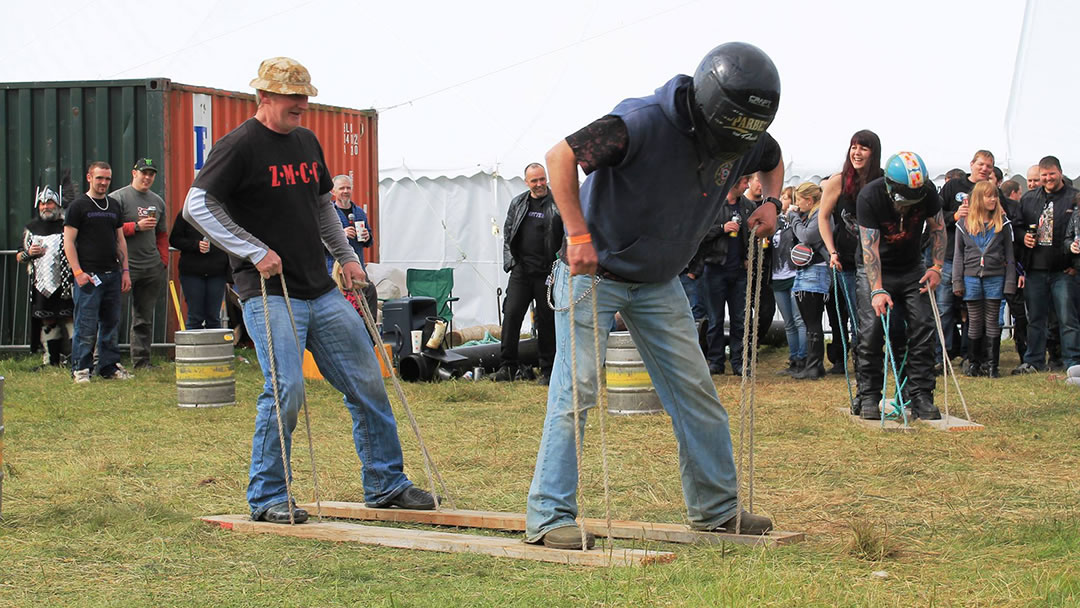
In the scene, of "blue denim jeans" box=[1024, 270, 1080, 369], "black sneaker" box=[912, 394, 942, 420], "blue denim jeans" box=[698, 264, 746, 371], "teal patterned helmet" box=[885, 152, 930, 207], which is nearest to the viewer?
"teal patterned helmet" box=[885, 152, 930, 207]

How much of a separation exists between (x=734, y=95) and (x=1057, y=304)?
9.19 m

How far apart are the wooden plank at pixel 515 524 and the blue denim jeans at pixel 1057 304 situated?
840 cm

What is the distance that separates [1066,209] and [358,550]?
9625mm

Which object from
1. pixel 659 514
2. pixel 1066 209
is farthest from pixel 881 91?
pixel 659 514

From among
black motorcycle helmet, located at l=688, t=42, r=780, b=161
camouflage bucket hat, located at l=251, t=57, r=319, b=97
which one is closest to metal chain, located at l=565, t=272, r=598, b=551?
black motorcycle helmet, located at l=688, t=42, r=780, b=161

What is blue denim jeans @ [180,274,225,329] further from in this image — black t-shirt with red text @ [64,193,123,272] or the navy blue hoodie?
the navy blue hoodie

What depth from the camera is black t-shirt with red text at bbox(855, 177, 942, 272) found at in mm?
8812

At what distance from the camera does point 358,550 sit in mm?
5242

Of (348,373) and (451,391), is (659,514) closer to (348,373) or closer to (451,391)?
(348,373)

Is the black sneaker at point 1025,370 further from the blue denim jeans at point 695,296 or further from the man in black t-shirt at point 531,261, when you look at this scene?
the man in black t-shirt at point 531,261

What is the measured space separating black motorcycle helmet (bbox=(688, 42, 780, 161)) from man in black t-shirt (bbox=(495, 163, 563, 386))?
7.63 meters

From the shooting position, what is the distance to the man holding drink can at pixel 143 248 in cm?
1344

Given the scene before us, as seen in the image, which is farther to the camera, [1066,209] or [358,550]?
[1066,209]

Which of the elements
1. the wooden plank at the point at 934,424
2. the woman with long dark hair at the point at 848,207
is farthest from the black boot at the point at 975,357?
the wooden plank at the point at 934,424
